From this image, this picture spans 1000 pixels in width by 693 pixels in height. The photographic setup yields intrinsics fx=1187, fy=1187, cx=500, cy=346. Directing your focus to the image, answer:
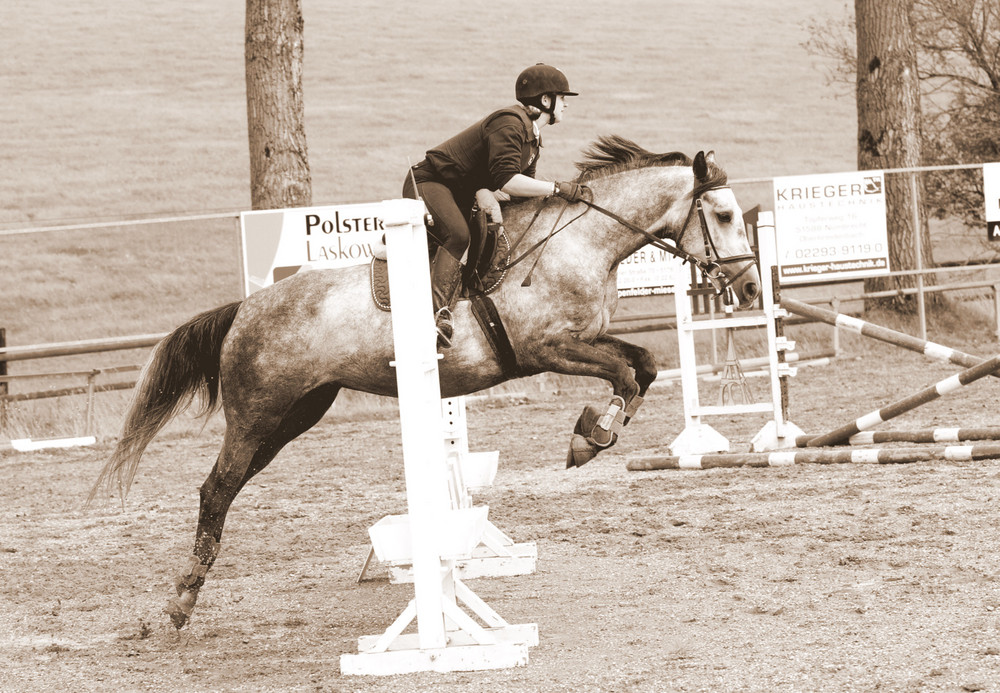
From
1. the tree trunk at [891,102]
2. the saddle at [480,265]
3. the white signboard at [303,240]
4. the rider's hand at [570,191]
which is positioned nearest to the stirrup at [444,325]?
the saddle at [480,265]

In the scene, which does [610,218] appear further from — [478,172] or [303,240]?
[303,240]

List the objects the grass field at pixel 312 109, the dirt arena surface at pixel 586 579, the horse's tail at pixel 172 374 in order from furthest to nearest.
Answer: the grass field at pixel 312 109 < the horse's tail at pixel 172 374 < the dirt arena surface at pixel 586 579

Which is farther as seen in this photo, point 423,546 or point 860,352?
point 860,352

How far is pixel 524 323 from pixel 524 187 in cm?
59

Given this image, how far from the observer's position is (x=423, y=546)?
4.30 meters

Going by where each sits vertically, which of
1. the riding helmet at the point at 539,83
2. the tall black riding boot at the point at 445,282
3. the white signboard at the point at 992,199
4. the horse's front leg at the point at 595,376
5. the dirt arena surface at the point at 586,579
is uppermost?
the white signboard at the point at 992,199

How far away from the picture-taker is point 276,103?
40.0 feet

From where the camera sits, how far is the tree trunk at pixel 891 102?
1357 centimetres

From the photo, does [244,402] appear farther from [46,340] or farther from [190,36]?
[190,36]

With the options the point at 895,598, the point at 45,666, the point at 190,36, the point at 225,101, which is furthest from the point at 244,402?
the point at 190,36

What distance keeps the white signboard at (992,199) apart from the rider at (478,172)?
8.96 m

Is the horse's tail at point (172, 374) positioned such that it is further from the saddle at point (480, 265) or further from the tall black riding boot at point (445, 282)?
the tall black riding boot at point (445, 282)

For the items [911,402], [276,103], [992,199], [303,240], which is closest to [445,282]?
[911,402]

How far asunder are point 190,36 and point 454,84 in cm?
1042
